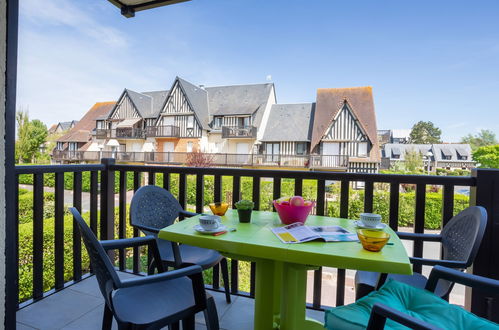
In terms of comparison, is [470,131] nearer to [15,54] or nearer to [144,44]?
[144,44]

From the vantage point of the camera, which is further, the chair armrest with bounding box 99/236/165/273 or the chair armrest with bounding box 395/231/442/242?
the chair armrest with bounding box 395/231/442/242

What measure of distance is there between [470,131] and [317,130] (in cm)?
3297

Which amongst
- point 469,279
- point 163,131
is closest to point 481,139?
point 163,131

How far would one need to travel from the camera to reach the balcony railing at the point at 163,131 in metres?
21.5

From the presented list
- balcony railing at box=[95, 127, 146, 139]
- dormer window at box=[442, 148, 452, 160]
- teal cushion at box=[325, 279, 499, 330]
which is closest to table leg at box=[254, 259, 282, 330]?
teal cushion at box=[325, 279, 499, 330]

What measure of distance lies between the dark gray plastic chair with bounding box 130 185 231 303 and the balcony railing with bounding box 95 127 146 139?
848 inches

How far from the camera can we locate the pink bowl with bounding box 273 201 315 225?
150 centimetres

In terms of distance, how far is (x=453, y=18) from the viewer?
21594 mm

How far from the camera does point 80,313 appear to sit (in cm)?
195

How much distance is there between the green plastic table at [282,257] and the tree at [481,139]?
41.7 meters

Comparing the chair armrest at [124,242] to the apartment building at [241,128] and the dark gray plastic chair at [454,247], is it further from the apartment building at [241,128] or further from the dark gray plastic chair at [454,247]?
the apartment building at [241,128]

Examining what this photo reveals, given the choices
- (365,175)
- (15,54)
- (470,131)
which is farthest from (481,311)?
(470,131)

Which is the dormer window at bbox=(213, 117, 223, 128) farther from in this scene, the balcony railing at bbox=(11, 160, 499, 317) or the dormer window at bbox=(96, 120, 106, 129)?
the balcony railing at bbox=(11, 160, 499, 317)

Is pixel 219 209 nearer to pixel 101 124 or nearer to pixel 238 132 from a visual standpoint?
pixel 238 132
